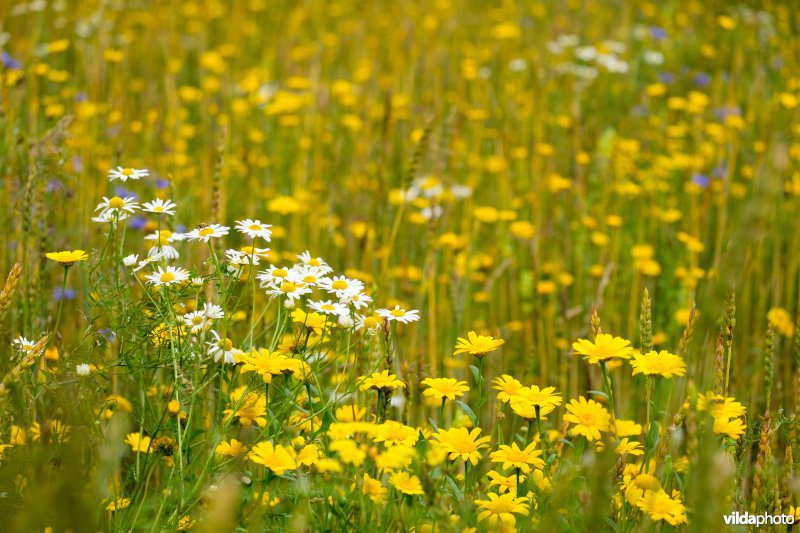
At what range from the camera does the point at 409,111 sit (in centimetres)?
355

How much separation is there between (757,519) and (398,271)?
1.40m

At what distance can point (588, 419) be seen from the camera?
1136mm

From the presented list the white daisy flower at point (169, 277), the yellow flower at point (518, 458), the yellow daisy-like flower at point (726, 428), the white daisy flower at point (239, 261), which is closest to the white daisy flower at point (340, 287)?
the white daisy flower at point (239, 261)

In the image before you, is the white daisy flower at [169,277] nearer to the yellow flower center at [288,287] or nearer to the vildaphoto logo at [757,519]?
the yellow flower center at [288,287]

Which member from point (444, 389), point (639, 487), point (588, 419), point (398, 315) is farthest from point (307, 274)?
point (639, 487)

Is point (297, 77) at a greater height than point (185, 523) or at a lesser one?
greater

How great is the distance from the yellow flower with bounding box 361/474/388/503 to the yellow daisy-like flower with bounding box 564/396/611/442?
0.28m

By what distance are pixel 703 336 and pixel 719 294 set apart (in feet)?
0.14

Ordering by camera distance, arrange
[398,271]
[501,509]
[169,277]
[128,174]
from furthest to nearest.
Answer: [398,271]
[128,174]
[169,277]
[501,509]

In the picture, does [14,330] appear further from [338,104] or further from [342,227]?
[338,104]

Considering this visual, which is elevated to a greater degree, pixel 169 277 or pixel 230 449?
pixel 169 277

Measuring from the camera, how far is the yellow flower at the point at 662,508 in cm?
102

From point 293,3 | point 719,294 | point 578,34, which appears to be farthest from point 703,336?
point 293,3

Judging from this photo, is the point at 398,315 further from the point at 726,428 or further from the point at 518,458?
the point at 726,428
